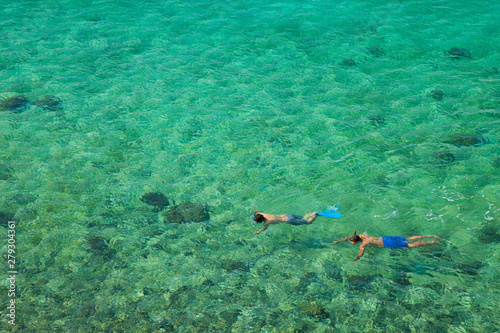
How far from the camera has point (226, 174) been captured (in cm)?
1423

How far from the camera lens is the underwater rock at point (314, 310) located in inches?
369

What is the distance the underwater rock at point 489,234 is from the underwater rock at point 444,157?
120 inches

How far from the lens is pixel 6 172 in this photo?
14.0 m

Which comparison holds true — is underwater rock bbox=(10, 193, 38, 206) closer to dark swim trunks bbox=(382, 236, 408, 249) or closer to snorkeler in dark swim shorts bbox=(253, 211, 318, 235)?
snorkeler in dark swim shorts bbox=(253, 211, 318, 235)

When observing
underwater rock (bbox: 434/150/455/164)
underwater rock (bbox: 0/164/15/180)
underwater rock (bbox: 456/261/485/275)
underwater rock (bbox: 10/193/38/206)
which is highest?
underwater rock (bbox: 434/150/455/164)

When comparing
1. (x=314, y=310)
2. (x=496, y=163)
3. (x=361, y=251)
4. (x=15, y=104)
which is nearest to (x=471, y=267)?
(x=361, y=251)

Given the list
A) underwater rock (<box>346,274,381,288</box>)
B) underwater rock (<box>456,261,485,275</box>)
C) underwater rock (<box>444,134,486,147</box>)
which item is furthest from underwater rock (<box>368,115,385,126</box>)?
underwater rock (<box>346,274,381,288</box>)

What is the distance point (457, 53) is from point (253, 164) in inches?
509

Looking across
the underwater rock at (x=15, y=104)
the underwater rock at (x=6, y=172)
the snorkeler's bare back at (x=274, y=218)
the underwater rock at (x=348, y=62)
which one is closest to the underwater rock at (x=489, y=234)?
the snorkeler's bare back at (x=274, y=218)

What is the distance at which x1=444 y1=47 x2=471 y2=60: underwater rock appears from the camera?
19.7m

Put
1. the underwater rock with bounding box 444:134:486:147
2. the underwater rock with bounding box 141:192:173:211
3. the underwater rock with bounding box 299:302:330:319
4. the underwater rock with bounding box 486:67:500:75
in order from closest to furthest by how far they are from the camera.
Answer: the underwater rock with bounding box 299:302:330:319 → the underwater rock with bounding box 141:192:173:211 → the underwater rock with bounding box 444:134:486:147 → the underwater rock with bounding box 486:67:500:75

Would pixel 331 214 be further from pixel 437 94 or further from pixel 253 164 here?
pixel 437 94

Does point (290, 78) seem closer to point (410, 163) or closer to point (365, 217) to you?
point (410, 163)

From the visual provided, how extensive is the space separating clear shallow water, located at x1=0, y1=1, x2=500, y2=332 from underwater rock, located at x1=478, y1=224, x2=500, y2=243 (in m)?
0.06
